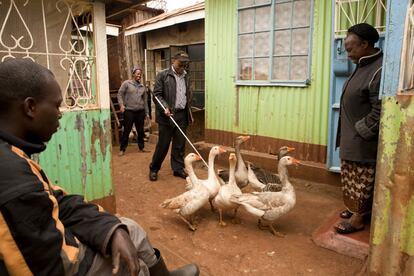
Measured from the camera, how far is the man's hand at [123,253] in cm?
148

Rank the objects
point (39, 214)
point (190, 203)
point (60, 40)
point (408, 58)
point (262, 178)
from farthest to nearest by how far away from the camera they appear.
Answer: point (262, 178)
point (190, 203)
point (60, 40)
point (408, 58)
point (39, 214)

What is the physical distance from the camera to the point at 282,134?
5.84m

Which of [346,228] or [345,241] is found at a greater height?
[346,228]

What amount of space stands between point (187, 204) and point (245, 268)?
41.9 inches

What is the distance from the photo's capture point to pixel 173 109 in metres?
5.75

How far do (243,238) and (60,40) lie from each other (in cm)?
291

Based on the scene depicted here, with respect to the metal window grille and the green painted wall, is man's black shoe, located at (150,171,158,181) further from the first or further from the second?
the metal window grille

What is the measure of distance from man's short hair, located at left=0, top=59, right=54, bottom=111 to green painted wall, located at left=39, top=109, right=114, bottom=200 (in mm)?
2103

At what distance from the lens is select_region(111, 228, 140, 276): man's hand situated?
4.85 ft

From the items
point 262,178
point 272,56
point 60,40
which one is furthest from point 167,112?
point 60,40

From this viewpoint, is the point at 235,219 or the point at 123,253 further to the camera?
the point at 235,219

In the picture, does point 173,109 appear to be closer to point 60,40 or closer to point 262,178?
point 262,178

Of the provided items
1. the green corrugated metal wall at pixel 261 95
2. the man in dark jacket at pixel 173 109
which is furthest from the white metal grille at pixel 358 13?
the man in dark jacket at pixel 173 109

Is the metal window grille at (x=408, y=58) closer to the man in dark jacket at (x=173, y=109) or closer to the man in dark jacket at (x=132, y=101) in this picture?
the man in dark jacket at (x=173, y=109)
